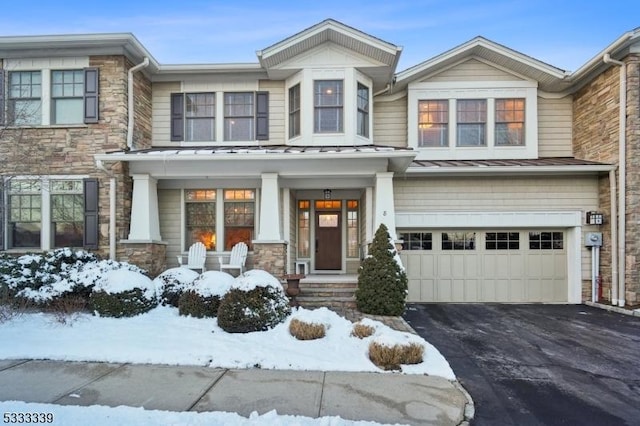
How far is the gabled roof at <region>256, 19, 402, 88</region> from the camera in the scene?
1035 cm

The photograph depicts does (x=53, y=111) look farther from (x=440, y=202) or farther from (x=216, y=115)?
(x=440, y=202)

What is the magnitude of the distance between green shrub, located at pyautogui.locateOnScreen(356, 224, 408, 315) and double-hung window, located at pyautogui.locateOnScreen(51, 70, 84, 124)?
313 inches

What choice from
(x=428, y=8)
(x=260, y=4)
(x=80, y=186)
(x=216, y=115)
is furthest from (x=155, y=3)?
(x=428, y=8)

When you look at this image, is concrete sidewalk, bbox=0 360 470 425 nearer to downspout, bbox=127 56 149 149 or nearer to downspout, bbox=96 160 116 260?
downspout, bbox=96 160 116 260

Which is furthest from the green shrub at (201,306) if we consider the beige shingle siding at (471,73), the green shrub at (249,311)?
the beige shingle siding at (471,73)

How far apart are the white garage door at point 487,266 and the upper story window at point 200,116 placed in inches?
255

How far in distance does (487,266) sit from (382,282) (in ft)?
14.2

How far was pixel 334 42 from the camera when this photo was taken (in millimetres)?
10781

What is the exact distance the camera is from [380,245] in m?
8.61

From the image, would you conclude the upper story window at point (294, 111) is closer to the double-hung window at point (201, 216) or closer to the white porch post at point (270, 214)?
the white porch post at point (270, 214)

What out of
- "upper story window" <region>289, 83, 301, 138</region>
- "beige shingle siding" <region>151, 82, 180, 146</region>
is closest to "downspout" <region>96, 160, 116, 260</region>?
"beige shingle siding" <region>151, 82, 180, 146</region>

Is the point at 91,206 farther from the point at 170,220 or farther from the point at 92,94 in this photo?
the point at 92,94

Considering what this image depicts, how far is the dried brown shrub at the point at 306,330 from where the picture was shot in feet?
20.2

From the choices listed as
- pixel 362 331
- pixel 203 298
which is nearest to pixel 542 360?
pixel 362 331
